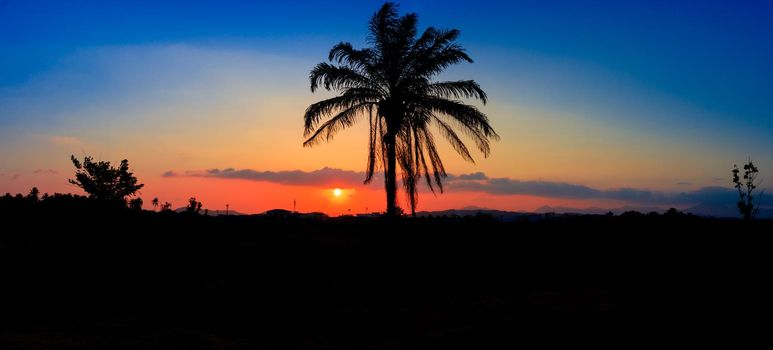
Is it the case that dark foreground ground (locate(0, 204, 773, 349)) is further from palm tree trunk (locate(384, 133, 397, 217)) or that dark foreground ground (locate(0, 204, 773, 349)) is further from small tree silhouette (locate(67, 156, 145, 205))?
small tree silhouette (locate(67, 156, 145, 205))

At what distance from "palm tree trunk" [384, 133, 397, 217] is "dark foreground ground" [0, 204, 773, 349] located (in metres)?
3.41

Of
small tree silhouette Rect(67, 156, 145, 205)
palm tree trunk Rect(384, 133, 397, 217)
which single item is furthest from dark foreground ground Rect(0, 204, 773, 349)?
small tree silhouette Rect(67, 156, 145, 205)

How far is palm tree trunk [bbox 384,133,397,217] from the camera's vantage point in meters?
18.6

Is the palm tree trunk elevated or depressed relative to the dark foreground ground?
elevated

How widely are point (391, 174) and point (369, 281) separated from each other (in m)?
8.29

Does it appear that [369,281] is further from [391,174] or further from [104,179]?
[104,179]

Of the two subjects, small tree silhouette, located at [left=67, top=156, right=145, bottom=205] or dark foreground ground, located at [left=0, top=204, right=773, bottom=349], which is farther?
small tree silhouette, located at [left=67, top=156, right=145, bottom=205]

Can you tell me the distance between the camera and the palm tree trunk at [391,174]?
1862 cm

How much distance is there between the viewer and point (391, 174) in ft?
61.7

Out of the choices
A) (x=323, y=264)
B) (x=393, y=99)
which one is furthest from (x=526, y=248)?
(x=393, y=99)

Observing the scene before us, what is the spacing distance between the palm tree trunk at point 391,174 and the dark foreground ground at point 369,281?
134 inches

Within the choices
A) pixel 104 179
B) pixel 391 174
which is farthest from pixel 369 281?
pixel 104 179

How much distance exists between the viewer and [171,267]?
10.9 meters

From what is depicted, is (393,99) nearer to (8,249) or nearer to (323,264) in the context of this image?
(323,264)
